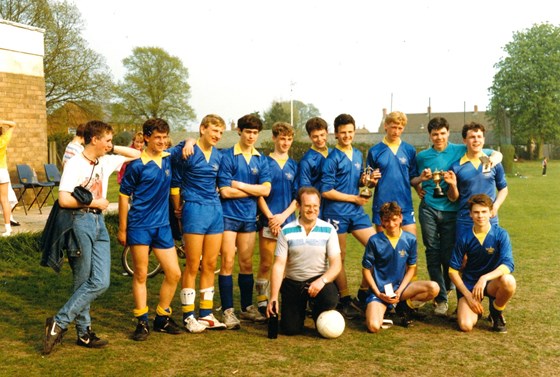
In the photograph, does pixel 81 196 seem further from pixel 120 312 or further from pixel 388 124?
pixel 388 124

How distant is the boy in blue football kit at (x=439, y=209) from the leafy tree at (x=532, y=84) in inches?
2209

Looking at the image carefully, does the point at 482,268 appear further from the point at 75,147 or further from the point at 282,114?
the point at 282,114

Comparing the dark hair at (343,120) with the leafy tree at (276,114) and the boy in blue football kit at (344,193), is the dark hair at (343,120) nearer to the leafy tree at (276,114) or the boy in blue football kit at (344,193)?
the boy in blue football kit at (344,193)

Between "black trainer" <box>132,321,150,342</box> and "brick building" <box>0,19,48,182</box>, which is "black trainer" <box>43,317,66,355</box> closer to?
"black trainer" <box>132,321,150,342</box>

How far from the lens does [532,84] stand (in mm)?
61250

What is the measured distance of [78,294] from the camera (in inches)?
209

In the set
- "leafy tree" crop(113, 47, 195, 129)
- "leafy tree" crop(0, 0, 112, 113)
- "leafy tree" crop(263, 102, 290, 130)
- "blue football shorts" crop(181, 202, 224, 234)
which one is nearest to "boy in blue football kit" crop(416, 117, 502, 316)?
"blue football shorts" crop(181, 202, 224, 234)

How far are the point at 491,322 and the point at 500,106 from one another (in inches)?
2363

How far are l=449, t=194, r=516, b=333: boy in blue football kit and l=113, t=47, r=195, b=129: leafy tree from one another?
56166 millimetres

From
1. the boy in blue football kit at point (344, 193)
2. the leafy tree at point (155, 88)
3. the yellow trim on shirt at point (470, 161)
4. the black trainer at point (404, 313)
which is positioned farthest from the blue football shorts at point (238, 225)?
the leafy tree at point (155, 88)

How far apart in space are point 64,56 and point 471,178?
36.7m

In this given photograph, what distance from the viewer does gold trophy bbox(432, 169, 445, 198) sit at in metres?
6.46

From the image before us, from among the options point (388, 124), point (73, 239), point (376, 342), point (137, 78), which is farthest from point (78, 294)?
point (137, 78)

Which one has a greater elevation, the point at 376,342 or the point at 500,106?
the point at 500,106
